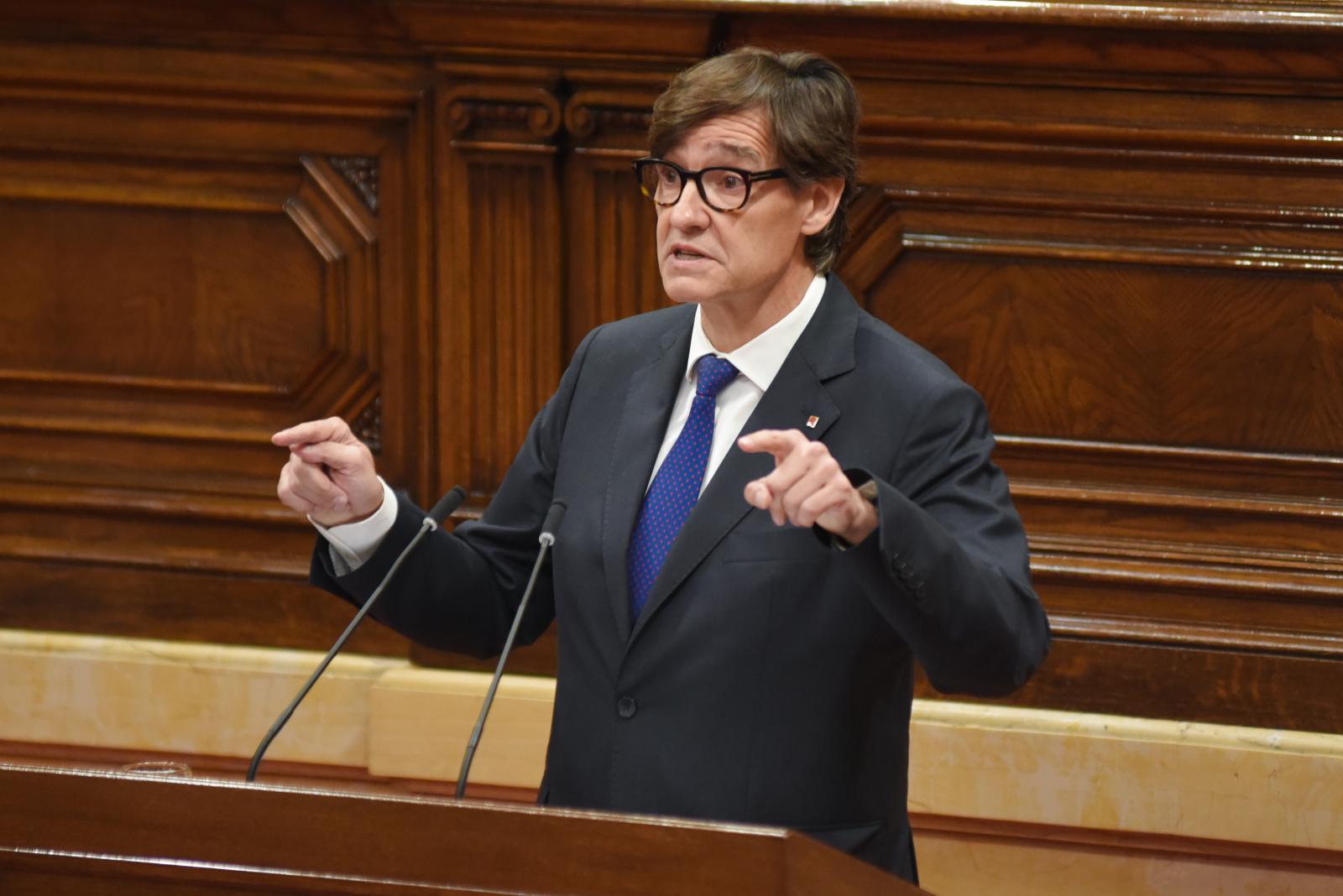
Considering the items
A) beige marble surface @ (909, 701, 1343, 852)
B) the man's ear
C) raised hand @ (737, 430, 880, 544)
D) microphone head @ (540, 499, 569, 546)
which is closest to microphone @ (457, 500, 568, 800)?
microphone head @ (540, 499, 569, 546)

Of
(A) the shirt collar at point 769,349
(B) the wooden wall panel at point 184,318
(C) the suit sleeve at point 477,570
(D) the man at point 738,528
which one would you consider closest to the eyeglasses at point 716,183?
(D) the man at point 738,528

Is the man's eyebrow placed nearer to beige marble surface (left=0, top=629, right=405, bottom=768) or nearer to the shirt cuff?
the shirt cuff

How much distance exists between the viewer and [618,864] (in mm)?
1481

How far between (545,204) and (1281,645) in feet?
5.33

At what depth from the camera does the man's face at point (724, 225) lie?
2.05 m

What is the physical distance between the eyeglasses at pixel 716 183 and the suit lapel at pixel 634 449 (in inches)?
8.2

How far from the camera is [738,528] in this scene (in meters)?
2.01

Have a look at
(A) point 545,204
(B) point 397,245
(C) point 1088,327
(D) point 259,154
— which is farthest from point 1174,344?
(D) point 259,154

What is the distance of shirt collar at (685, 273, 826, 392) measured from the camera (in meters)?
2.09

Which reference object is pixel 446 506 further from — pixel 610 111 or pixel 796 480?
pixel 610 111

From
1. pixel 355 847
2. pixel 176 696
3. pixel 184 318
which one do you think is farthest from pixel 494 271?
pixel 355 847

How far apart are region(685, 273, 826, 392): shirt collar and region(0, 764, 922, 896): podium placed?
74cm

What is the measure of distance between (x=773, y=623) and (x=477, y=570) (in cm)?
42

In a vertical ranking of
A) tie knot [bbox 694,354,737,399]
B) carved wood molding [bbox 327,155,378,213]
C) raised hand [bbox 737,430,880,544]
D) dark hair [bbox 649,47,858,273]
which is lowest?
raised hand [bbox 737,430,880,544]
